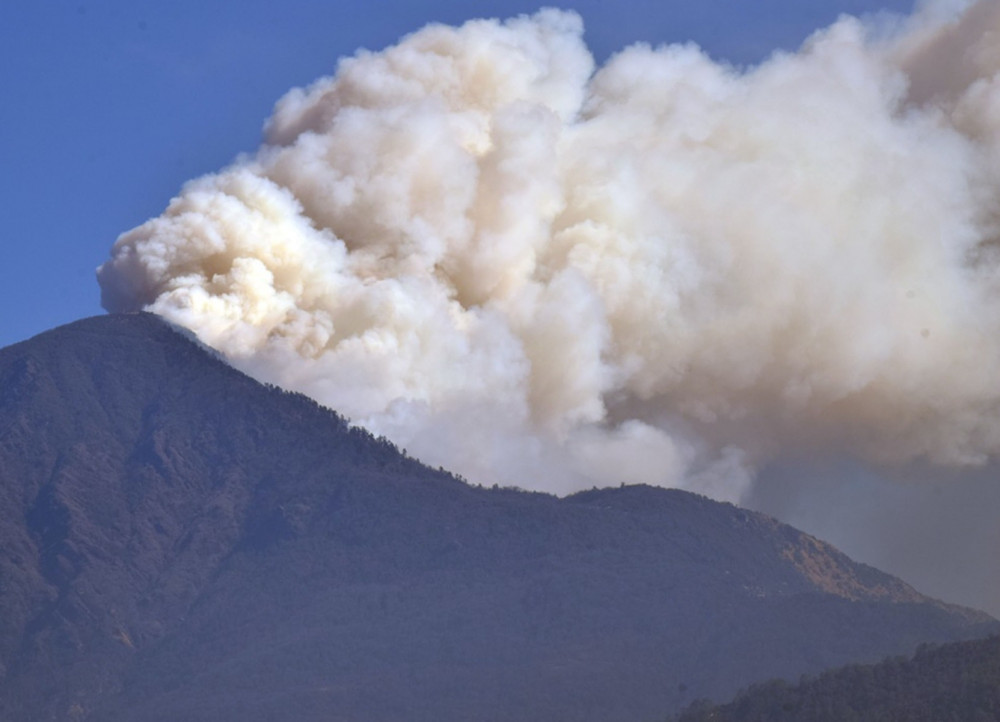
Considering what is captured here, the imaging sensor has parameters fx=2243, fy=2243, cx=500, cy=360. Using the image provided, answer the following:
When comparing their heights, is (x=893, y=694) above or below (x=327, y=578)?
below

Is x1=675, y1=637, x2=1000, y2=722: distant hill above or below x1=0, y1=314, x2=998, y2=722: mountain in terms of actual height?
below

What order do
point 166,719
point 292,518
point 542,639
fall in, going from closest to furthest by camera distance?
point 166,719
point 542,639
point 292,518

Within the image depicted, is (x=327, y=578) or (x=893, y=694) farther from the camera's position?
(x=327, y=578)

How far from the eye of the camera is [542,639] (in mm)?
118750

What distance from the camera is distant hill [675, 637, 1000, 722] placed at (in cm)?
8712

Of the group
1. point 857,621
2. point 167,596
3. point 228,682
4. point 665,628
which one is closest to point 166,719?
point 228,682

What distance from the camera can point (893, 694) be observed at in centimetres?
9088

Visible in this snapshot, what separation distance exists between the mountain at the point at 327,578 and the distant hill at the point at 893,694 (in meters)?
15.0

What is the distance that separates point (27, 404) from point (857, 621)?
169 feet

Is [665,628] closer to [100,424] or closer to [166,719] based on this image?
[166,719]

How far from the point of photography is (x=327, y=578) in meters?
126

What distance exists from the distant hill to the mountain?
15.0 m

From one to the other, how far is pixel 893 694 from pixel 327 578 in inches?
1723

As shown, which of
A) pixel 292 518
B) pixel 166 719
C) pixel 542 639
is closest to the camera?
pixel 166 719
